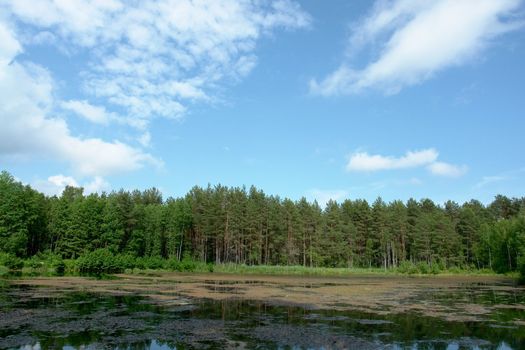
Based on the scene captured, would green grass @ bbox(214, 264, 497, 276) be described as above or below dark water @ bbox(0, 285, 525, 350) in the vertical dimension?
below

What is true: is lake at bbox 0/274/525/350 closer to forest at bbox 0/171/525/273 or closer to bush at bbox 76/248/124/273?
bush at bbox 76/248/124/273

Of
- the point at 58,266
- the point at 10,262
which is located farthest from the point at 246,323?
the point at 10,262

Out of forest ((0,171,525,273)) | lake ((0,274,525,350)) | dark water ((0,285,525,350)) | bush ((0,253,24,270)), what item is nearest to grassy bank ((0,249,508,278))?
bush ((0,253,24,270))

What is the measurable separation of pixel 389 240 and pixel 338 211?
→ 53.9 ft

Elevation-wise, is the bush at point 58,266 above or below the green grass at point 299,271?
above

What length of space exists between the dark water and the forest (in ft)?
192

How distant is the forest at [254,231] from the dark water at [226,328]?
58.6 metres

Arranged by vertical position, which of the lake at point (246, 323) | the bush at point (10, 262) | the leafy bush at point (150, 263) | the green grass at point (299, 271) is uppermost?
the bush at point (10, 262)

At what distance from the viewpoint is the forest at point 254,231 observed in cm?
8019

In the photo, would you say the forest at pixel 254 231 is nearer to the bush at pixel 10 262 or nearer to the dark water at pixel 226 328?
the bush at pixel 10 262

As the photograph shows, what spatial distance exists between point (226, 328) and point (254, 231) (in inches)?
2957

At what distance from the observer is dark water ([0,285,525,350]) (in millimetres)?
14984

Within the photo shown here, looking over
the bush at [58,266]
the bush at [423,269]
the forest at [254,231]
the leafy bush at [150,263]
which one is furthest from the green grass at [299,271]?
the bush at [58,266]

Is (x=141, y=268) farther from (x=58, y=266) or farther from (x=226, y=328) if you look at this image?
(x=226, y=328)
